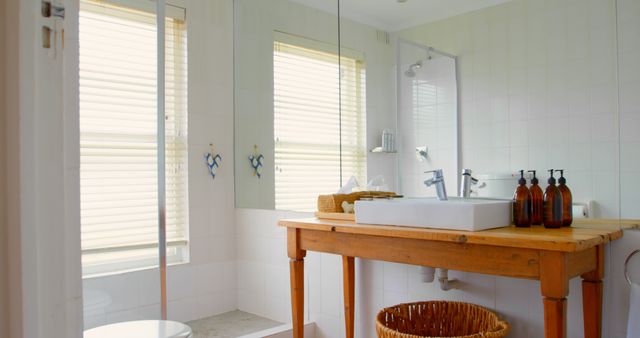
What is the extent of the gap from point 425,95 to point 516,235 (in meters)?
0.85

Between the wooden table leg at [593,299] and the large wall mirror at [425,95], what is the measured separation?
19 cm

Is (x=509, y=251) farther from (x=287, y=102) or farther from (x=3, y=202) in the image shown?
(x=287, y=102)

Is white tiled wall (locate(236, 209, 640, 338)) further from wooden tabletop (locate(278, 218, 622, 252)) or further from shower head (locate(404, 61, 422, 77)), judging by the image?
shower head (locate(404, 61, 422, 77))

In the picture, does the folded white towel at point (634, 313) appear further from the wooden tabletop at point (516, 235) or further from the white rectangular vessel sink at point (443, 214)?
the white rectangular vessel sink at point (443, 214)

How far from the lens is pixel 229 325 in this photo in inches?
109

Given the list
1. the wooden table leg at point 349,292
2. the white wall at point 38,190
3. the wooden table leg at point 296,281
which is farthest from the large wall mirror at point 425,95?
the white wall at point 38,190

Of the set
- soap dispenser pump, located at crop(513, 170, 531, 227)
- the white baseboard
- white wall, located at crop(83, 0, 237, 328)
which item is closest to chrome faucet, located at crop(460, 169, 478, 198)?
soap dispenser pump, located at crop(513, 170, 531, 227)

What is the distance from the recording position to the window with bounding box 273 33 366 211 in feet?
8.65

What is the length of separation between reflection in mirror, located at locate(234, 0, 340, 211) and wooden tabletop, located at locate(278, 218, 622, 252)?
2.61 feet

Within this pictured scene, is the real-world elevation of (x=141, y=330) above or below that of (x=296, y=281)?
below

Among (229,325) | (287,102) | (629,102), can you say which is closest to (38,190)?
(629,102)

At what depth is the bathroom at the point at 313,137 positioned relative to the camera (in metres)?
0.93

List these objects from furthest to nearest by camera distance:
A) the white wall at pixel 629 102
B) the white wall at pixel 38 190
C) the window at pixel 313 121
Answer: the window at pixel 313 121 < the white wall at pixel 629 102 < the white wall at pixel 38 190

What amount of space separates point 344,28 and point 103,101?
49.6 inches
